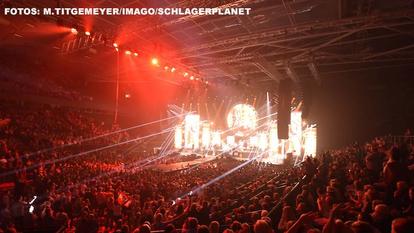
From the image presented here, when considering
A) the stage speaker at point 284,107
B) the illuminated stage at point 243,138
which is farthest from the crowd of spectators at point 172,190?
the illuminated stage at point 243,138

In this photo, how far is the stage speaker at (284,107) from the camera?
15430 millimetres

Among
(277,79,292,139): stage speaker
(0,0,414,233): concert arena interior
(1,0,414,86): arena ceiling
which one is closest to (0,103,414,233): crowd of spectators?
(0,0,414,233): concert arena interior

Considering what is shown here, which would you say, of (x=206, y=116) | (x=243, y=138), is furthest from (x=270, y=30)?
(x=206, y=116)

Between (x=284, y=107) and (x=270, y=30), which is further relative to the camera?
(x=284, y=107)

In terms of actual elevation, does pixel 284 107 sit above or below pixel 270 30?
below

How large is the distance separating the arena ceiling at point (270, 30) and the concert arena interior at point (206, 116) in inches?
2.7

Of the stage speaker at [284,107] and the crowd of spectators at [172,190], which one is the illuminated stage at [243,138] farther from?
the stage speaker at [284,107]

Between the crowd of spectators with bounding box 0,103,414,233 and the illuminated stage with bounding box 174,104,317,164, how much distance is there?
3.28m

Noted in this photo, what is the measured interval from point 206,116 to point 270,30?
16.0 m

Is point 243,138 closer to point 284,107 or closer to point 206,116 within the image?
point 206,116

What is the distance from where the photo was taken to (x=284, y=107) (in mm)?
15453

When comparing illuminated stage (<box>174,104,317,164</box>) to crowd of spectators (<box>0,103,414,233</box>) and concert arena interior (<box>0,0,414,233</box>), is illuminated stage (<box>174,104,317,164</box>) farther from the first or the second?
crowd of spectators (<box>0,103,414,233</box>)

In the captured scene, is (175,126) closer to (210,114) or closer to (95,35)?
(210,114)

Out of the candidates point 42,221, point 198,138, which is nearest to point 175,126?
point 198,138
